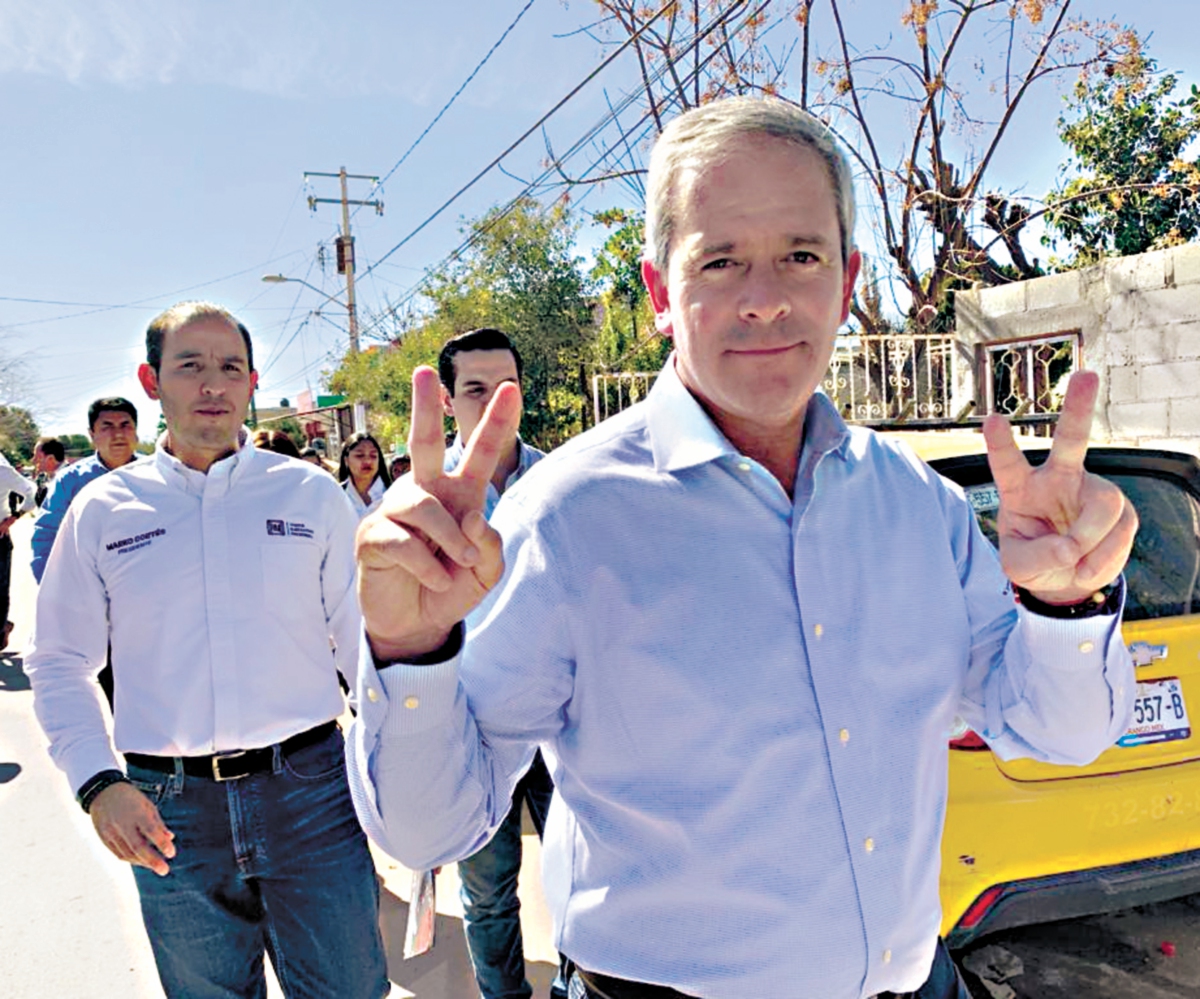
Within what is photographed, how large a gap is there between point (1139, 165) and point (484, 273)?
29.3 feet

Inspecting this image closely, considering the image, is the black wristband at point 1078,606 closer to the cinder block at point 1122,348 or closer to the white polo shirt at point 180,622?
the white polo shirt at point 180,622

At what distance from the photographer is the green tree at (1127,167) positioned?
9.72 metres

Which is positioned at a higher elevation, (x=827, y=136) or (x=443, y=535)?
(x=827, y=136)

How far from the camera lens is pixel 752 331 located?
50.5 inches

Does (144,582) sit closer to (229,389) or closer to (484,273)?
(229,389)

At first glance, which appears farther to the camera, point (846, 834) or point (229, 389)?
point (229, 389)

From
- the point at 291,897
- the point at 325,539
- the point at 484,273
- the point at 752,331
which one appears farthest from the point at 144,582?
the point at 484,273

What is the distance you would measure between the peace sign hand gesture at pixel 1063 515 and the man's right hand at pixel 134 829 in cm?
168

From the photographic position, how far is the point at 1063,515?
4.02 feet

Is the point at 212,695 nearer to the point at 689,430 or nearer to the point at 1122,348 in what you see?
the point at 689,430

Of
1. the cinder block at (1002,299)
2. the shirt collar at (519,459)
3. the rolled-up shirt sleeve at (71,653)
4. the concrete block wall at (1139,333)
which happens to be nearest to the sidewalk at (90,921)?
the rolled-up shirt sleeve at (71,653)

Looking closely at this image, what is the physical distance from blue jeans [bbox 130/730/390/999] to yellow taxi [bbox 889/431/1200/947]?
142 centimetres

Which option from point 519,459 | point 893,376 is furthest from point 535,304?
point 519,459

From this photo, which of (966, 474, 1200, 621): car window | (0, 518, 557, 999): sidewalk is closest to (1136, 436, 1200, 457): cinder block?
(966, 474, 1200, 621): car window
